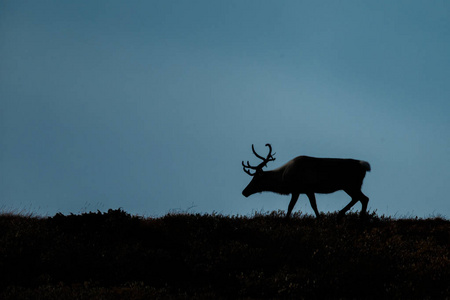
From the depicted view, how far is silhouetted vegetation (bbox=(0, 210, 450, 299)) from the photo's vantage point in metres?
10.2

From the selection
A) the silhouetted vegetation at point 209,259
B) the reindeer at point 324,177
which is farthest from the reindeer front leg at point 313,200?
the silhouetted vegetation at point 209,259

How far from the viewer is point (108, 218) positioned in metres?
13.2

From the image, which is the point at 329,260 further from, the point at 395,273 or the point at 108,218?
the point at 108,218

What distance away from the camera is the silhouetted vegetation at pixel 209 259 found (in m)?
10.2

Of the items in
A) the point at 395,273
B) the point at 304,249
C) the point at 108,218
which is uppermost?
the point at 108,218

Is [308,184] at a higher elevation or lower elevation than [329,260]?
higher

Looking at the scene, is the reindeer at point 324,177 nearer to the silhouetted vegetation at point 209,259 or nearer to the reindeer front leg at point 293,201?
the reindeer front leg at point 293,201

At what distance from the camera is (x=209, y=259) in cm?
1141

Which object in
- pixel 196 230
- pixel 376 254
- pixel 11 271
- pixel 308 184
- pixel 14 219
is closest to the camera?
pixel 11 271

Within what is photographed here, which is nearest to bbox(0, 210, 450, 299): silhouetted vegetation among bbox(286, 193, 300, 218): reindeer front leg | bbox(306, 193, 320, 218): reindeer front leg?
bbox(306, 193, 320, 218): reindeer front leg

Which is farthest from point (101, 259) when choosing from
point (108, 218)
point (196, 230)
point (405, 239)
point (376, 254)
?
point (405, 239)

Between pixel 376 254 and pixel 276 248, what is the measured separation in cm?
242

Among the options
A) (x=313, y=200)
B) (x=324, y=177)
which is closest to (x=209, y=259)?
(x=313, y=200)

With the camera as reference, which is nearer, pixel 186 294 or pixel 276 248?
pixel 186 294
